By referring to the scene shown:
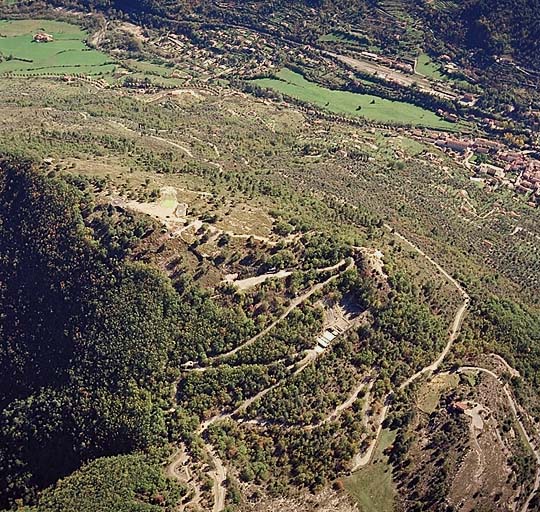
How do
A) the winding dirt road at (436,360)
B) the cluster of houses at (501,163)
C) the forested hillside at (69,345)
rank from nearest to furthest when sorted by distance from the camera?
the forested hillside at (69,345), the winding dirt road at (436,360), the cluster of houses at (501,163)

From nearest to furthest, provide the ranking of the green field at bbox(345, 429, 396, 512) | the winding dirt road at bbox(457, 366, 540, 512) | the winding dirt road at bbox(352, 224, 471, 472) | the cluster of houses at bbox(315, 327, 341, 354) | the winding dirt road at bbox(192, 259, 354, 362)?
the green field at bbox(345, 429, 396, 512), the winding dirt road at bbox(352, 224, 471, 472), the winding dirt road at bbox(457, 366, 540, 512), the winding dirt road at bbox(192, 259, 354, 362), the cluster of houses at bbox(315, 327, 341, 354)

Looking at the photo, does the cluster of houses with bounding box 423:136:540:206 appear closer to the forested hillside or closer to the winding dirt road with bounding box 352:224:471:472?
the winding dirt road with bounding box 352:224:471:472

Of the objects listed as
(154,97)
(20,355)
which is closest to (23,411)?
(20,355)

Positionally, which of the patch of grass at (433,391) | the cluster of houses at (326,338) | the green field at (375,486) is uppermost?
the cluster of houses at (326,338)

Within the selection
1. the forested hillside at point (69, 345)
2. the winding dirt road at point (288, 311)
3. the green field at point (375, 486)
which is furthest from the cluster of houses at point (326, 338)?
the forested hillside at point (69, 345)

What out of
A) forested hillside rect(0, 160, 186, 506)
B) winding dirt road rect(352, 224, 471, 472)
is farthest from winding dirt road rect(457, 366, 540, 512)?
forested hillside rect(0, 160, 186, 506)

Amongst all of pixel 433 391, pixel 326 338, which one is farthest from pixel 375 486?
pixel 326 338

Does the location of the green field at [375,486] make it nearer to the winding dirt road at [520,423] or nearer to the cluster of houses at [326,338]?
the cluster of houses at [326,338]

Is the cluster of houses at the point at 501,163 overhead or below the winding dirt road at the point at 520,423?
overhead
